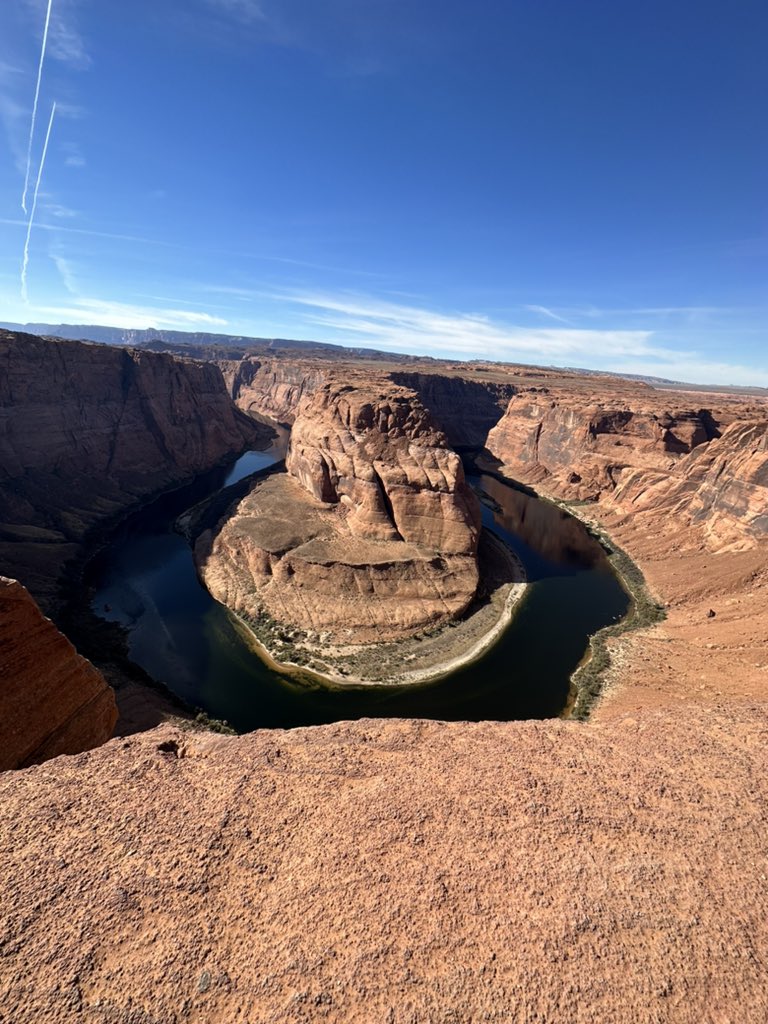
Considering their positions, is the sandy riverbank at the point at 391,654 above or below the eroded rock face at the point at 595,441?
below

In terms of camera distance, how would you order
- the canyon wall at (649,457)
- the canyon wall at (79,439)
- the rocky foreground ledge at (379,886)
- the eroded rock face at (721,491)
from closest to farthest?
1. the rocky foreground ledge at (379,886)
2. the eroded rock face at (721,491)
3. the canyon wall at (649,457)
4. the canyon wall at (79,439)

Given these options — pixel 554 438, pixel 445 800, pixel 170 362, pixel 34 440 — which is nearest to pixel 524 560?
pixel 554 438

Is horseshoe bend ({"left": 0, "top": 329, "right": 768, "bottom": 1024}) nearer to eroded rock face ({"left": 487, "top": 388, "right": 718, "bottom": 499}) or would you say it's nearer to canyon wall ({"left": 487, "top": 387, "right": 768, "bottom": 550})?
canyon wall ({"left": 487, "top": 387, "right": 768, "bottom": 550})

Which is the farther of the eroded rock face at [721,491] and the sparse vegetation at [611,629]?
the eroded rock face at [721,491]

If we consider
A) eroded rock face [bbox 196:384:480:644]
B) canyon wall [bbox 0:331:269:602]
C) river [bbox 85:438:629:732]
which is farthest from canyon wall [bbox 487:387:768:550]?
canyon wall [bbox 0:331:269:602]

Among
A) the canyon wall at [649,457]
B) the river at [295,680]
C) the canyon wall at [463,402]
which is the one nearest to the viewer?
the river at [295,680]

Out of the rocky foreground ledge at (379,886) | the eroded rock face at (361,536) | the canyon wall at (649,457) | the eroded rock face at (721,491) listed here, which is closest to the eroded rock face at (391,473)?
the eroded rock face at (361,536)

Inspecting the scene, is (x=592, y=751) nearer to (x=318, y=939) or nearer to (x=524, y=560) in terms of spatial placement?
(x=318, y=939)

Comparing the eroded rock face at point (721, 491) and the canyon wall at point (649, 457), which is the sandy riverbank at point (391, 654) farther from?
the canyon wall at point (649, 457)
